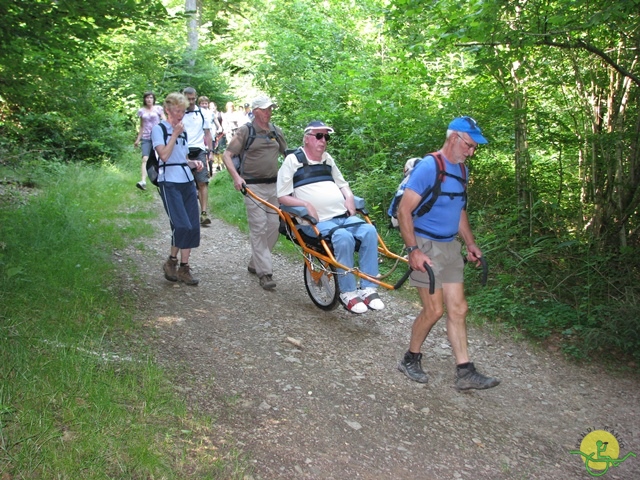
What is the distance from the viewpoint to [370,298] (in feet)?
17.7

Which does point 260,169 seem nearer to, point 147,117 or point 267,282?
point 267,282

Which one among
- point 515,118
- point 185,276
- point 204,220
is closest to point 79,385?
point 185,276

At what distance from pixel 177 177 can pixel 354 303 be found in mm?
2467

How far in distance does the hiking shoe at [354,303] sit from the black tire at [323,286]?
0.26m

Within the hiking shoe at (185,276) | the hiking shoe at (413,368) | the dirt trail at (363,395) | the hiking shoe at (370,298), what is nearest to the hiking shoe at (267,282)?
the dirt trail at (363,395)

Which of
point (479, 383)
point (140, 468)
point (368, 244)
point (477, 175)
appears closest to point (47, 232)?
point (368, 244)

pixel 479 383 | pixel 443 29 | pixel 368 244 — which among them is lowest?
pixel 479 383

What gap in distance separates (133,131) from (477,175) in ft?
44.1

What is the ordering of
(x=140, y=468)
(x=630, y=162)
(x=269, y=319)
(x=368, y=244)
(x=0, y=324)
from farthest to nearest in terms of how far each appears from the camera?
(x=630, y=162), (x=269, y=319), (x=368, y=244), (x=0, y=324), (x=140, y=468)

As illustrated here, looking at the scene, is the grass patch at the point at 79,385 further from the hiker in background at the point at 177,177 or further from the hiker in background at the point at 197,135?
the hiker in background at the point at 197,135

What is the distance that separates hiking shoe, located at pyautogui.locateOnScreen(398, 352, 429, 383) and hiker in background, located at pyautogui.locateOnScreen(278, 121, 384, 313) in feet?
2.26

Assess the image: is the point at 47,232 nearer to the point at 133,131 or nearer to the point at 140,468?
the point at 140,468

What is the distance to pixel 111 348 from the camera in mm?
4539

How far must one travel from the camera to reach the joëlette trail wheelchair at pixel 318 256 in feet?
18.2
